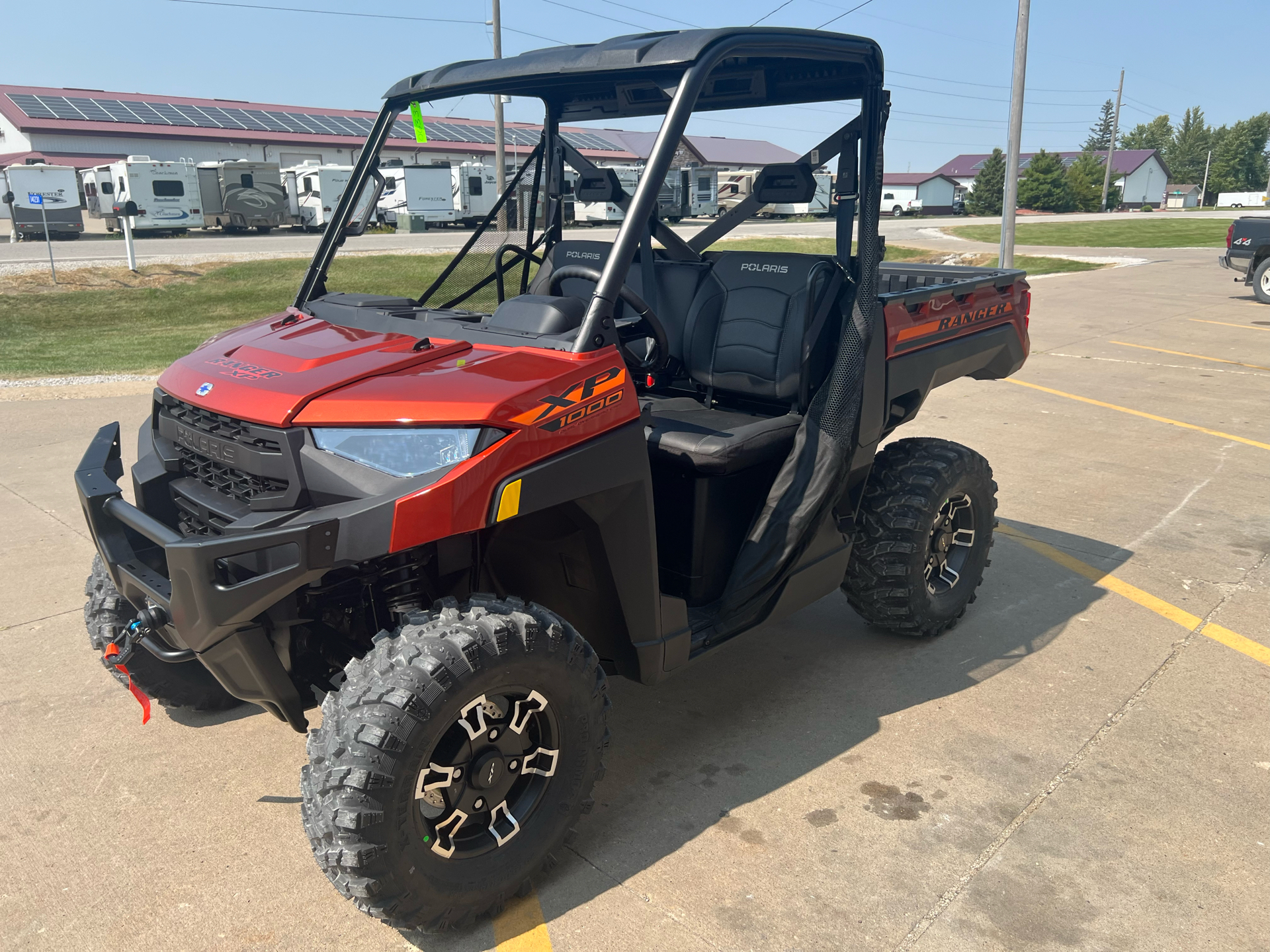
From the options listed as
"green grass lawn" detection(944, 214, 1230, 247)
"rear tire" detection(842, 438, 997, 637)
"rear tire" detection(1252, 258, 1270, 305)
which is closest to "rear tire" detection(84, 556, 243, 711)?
"rear tire" detection(842, 438, 997, 637)

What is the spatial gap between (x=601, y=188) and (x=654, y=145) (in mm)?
1206

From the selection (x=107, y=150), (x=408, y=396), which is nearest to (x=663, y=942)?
(x=408, y=396)

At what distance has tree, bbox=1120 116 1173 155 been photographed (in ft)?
406

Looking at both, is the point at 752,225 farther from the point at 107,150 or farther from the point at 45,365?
the point at 107,150

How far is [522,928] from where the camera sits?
261 cm

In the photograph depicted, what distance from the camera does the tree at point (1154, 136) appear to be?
406 ft

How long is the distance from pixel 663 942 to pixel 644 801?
0.62m

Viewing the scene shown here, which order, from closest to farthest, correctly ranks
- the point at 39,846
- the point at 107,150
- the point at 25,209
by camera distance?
the point at 39,846
the point at 25,209
the point at 107,150

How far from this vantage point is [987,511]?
434 centimetres

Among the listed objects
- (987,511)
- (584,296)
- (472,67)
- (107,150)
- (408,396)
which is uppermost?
(107,150)

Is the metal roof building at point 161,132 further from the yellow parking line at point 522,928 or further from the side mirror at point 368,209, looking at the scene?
the yellow parking line at point 522,928

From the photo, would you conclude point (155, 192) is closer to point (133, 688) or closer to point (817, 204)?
point (133, 688)

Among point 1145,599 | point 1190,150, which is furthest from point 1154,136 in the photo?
point 1145,599

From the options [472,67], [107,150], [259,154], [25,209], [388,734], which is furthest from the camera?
[259,154]
